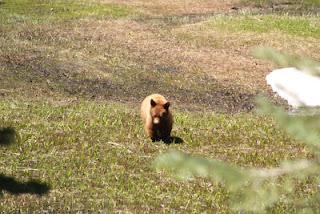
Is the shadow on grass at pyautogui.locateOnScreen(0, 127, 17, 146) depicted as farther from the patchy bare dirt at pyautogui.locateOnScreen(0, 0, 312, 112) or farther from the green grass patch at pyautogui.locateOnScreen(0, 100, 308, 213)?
the patchy bare dirt at pyautogui.locateOnScreen(0, 0, 312, 112)

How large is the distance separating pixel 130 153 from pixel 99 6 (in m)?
31.2

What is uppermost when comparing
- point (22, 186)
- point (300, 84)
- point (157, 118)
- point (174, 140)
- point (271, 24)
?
point (157, 118)

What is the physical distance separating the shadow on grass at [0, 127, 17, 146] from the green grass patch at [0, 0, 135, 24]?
2032 centimetres

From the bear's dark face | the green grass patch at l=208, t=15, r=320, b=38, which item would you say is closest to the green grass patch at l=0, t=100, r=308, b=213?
the bear's dark face

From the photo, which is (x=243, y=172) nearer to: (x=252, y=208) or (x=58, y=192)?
(x=252, y=208)

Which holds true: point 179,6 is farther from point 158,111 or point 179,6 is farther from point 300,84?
point 158,111

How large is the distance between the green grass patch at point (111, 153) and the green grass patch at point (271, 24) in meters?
16.4

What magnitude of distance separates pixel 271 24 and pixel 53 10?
14.4 m

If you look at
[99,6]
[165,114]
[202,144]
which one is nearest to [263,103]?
[165,114]

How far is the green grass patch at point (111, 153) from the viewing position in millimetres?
9734

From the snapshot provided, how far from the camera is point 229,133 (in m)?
15.0

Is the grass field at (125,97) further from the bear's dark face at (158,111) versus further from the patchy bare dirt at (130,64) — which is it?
the bear's dark face at (158,111)

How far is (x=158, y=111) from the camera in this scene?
12875 mm

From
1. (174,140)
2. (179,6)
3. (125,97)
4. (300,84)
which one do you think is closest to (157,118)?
(174,140)
